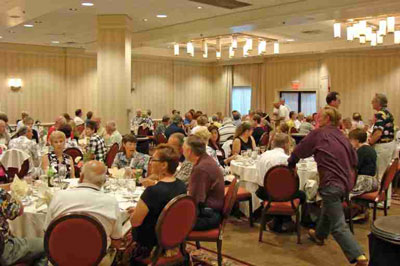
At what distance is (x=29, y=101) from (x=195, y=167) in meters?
13.3

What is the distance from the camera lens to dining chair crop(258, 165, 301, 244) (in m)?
5.33

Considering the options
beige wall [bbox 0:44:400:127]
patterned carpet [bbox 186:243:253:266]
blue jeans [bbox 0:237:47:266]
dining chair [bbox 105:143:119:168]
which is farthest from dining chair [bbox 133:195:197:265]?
beige wall [bbox 0:44:400:127]

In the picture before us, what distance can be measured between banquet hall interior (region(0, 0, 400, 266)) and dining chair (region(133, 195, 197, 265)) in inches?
0.5

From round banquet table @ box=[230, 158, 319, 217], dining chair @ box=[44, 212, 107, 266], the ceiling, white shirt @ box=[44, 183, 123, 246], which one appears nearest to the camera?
dining chair @ box=[44, 212, 107, 266]

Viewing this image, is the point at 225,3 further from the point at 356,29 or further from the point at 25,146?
the point at 25,146

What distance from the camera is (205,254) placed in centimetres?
521

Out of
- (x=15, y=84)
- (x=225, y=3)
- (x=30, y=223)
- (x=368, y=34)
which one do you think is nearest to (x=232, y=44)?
(x=368, y=34)

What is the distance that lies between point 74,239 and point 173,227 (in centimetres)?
77

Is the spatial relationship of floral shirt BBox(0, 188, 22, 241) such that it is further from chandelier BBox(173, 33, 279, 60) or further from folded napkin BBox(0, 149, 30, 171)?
chandelier BBox(173, 33, 279, 60)

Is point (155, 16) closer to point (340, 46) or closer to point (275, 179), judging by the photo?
point (275, 179)

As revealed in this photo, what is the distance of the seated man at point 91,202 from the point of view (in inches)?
129

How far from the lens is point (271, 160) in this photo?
18.9 feet

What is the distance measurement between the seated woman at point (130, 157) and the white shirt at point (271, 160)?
1.48 meters

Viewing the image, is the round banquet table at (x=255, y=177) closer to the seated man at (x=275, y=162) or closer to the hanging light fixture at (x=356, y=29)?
the seated man at (x=275, y=162)
